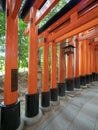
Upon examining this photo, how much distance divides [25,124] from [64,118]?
127 centimetres

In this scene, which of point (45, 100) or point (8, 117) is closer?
point (8, 117)

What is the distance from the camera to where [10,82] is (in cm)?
332

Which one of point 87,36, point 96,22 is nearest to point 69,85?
point 87,36

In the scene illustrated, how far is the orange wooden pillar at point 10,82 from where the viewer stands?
317 cm

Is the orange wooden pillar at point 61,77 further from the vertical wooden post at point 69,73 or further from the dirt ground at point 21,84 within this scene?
the dirt ground at point 21,84

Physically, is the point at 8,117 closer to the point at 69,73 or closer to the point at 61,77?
the point at 61,77

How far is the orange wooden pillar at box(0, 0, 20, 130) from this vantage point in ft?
10.4

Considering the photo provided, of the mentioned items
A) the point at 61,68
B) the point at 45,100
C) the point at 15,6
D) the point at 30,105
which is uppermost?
the point at 15,6

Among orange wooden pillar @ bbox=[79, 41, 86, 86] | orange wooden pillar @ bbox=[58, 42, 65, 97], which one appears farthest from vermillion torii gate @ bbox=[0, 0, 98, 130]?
orange wooden pillar @ bbox=[79, 41, 86, 86]

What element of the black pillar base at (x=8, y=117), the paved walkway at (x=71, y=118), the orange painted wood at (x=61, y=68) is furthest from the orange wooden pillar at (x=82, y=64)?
the black pillar base at (x=8, y=117)

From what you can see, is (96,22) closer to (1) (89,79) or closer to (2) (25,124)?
(2) (25,124)

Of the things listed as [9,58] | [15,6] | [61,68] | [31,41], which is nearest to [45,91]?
[61,68]

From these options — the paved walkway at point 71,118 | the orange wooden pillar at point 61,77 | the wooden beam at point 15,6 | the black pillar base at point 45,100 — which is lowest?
the paved walkway at point 71,118

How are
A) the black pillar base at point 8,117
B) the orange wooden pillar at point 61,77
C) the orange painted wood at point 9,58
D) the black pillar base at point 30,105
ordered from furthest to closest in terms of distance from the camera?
the orange wooden pillar at point 61,77
the black pillar base at point 30,105
the orange painted wood at point 9,58
the black pillar base at point 8,117
